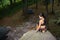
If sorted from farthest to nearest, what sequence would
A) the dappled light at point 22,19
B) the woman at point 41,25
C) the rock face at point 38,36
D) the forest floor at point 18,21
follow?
the forest floor at point 18,21
the dappled light at point 22,19
the woman at point 41,25
the rock face at point 38,36

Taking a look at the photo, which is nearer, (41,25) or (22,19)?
(41,25)

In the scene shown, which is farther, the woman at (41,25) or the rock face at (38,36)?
the woman at (41,25)

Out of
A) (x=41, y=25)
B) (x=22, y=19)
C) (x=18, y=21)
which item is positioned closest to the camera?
(x=41, y=25)

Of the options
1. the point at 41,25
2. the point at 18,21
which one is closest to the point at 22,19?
the point at 18,21

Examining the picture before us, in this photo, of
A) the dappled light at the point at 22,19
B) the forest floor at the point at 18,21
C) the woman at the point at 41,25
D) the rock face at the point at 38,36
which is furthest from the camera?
the forest floor at the point at 18,21

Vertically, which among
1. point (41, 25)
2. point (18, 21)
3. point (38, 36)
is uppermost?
point (41, 25)

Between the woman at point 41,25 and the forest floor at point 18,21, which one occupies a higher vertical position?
the woman at point 41,25

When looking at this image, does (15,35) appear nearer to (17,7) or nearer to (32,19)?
(32,19)

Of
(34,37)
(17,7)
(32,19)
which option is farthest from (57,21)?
(34,37)

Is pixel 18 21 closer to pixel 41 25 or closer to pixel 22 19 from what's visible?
pixel 22 19

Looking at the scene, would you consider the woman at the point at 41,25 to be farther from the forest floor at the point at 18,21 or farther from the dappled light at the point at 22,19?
the forest floor at the point at 18,21

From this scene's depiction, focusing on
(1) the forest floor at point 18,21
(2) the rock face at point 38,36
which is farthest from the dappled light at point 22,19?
(2) the rock face at point 38,36

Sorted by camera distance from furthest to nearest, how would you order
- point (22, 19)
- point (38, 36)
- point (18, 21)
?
point (22, 19)
point (18, 21)
point (38, 36)

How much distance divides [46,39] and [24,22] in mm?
7564
